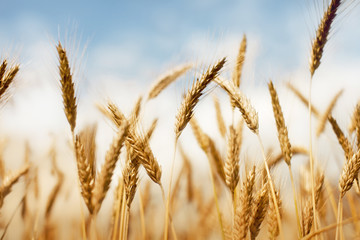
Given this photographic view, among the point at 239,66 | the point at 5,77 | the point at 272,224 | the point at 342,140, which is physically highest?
the point at 239,66

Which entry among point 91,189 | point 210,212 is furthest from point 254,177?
point 210,212

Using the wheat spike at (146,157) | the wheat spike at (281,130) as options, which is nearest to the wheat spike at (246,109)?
the wheat spike at (281,130)

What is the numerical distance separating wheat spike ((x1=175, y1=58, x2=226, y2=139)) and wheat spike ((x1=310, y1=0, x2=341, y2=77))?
2.01ft

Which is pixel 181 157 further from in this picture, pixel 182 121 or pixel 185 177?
pixel 182 121

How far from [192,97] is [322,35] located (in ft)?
3.07

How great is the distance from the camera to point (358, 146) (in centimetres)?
184

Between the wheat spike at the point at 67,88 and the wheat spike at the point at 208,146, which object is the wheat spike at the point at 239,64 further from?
the wheat spike at the point at 67,88

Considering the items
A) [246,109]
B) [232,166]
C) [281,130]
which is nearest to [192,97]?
[246,109]

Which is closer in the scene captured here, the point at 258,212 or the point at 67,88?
the point at 67,88

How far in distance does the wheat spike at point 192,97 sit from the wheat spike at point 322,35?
614mm

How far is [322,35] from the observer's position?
6.25 feet

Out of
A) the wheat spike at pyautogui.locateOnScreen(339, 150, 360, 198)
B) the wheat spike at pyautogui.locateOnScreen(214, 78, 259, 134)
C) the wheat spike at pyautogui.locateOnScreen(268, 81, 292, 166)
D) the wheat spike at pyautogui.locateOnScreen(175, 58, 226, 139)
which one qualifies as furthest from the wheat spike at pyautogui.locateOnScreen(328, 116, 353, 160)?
the wheat spike at pyautogui.locateOnScreen(175, 58, 226, 139)

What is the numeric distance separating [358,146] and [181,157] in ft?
7.35

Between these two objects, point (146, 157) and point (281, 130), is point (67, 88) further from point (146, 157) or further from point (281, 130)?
point (281, 130)
